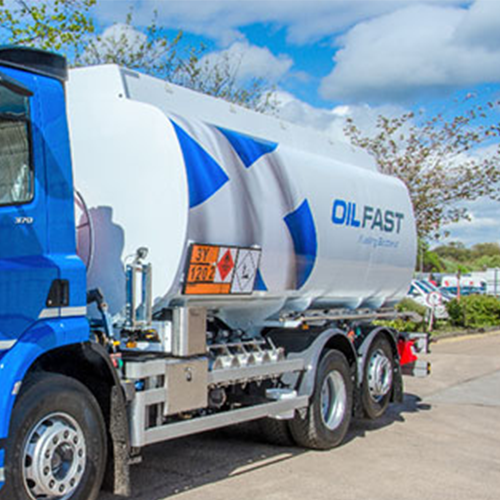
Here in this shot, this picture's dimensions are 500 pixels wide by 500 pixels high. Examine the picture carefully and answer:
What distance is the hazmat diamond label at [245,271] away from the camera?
7.01m

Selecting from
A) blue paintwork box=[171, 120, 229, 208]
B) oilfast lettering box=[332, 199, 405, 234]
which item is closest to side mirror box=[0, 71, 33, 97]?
blue paintwork box=[171, 120, 229, 208]

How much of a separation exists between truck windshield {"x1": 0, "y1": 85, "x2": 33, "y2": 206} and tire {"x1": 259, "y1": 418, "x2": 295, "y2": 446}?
4.28 meters

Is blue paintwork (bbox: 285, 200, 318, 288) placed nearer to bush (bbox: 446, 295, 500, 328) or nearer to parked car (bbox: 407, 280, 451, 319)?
parked car (bbox: 407, 280, 451, 319)

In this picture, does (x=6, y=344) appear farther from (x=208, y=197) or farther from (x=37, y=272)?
(x=208, y=197)

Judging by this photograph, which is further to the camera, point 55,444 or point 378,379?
point 378,379

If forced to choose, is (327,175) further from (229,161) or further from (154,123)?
(154,123)

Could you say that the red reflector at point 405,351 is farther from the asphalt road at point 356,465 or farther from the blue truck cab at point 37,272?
the blue truck cab at point 37,272

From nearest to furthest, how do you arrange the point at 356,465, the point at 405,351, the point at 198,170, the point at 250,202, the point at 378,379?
the point at 198,170 → the point at 250,202 → the point at 356,465 → the point at 378,379 → the point at 405,351

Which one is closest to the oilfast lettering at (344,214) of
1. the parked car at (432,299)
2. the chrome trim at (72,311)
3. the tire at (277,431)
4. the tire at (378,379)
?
the tire at (378,379)

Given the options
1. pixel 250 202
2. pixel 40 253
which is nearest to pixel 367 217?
pixel 250 202

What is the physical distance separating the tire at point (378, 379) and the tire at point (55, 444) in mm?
4544

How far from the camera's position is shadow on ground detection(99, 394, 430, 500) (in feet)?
22.1

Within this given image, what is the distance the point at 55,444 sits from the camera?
5.10 metres

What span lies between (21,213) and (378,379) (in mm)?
5885
